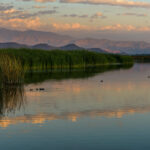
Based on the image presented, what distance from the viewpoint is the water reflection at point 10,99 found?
14423 mm

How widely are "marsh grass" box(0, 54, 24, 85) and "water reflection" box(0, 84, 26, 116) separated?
0.39m

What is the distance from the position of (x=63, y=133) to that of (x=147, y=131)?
2.39 meters

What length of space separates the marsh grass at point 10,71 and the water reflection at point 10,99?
392mm

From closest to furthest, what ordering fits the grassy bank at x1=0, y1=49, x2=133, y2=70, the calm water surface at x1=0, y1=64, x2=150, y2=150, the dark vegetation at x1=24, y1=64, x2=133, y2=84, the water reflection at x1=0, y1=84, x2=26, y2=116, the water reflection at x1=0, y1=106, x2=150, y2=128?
1. the calm water surface at x1=0, y1=64, x2=150, y2=150
2. the water reflection at x1=0, y1=106, x2=150, y2=128
3. the water reflection at x1=0, y1=84, x2=26, y2=116
4. the dark vegetation at x1=24, y1=64, x2=133, y2=84
5. the grassy bank at x1=0, y1=49, x2=133, y2=70

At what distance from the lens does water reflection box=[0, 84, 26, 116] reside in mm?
14423

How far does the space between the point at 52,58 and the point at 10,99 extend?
28181 mm

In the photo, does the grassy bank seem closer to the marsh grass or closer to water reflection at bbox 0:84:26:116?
the marsh grass

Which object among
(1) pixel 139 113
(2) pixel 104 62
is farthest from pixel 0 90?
→ (2) pixel 104 62

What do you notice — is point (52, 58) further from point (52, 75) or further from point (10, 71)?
point (10, 71)

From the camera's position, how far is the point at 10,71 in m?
22.3

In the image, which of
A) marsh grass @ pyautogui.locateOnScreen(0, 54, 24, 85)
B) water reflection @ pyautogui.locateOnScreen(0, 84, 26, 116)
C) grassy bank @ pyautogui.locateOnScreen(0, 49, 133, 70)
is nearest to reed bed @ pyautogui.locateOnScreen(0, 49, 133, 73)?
grassy bank @ pyautogui.locateOnScreen(0, 49, 133, 70)

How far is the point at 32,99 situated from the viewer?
1778cm

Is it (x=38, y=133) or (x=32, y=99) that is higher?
(x=38, y=133)

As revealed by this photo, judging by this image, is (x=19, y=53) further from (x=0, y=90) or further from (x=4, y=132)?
(x=4, y=132)
